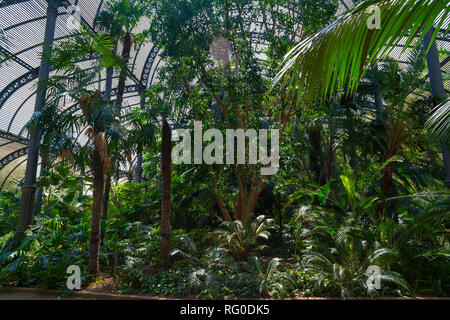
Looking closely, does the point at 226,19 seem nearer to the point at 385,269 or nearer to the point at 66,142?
the point at 66,142

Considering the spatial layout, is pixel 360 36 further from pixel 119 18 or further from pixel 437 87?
pixel 119 18

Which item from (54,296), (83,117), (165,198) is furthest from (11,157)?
(165,198)

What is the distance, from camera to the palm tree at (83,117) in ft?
20.5

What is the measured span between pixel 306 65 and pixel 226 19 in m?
7.26

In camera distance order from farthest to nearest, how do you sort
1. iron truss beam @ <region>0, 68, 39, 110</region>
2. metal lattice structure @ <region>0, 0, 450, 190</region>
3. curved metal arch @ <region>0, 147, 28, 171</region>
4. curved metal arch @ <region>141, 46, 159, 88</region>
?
curved metal arch @ <region>0, 147, 28, 171</region> → curved metal arch @ <region>141, 46, 159, 88</region> → iron truss beam @ <region>0, 68, 39, 110</region> → metal lattice structure @ <region>0, 0, 450, 190</region>

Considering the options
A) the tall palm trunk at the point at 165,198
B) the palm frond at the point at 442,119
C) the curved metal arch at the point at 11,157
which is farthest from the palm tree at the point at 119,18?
the curved metal arch at the point at 11,157

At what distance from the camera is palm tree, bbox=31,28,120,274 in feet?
20.5

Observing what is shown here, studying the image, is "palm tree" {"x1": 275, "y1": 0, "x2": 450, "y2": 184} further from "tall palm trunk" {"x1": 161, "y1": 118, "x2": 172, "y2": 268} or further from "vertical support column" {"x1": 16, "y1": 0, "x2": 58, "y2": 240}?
"vertical support column" {"x1": 16, "y1": 0, "x2": 58, "y2": 240}

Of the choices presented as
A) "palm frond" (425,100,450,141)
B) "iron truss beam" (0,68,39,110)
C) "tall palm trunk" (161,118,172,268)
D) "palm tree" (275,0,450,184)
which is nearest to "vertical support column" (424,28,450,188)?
"palm frond" (425,100,450,141)

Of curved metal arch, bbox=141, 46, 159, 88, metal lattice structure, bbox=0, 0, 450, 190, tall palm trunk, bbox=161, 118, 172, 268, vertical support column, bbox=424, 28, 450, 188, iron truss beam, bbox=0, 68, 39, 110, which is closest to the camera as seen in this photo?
vertical support column, bbox=424, 28, 450, 188

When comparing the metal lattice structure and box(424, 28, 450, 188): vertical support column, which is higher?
the metal lattice structure
